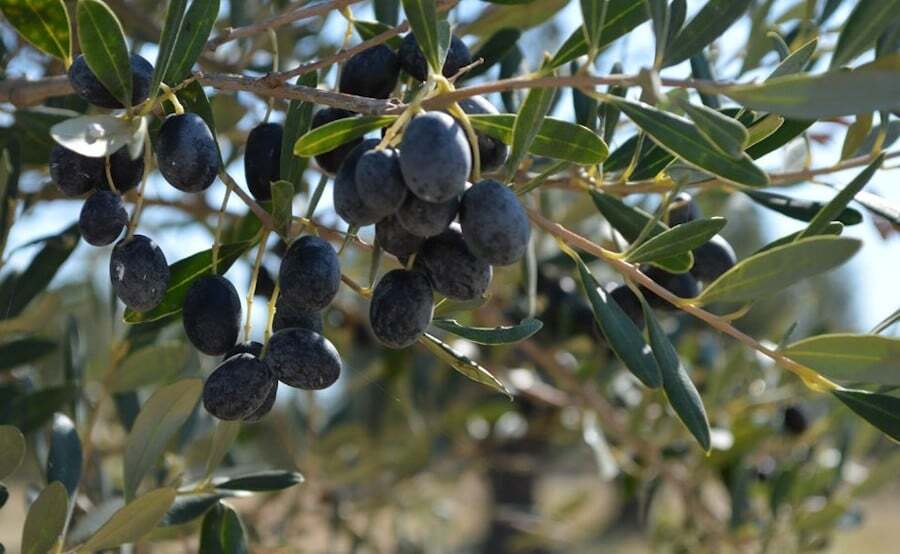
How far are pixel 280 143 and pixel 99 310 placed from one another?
1.29m

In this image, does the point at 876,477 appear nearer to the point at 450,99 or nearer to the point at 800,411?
the point at 800,411

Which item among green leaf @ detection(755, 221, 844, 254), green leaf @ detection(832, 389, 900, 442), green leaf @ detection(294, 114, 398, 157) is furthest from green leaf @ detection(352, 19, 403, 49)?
green leaf @ detection(832, 389, 900, 442)

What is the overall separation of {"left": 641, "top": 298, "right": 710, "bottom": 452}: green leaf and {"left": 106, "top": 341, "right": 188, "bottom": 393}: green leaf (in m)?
0.63

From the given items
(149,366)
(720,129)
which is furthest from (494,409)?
(720,129)

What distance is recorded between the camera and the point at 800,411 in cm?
195

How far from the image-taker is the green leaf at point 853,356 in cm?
71

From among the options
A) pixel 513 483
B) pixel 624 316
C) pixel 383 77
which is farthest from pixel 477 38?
pixel 513 483

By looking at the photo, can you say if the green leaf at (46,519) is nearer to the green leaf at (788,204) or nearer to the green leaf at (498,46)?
the green leaf at (498,46)

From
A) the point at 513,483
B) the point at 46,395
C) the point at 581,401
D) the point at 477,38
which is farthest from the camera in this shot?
the point at 513,483

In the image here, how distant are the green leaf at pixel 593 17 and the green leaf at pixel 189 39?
0.93 feet

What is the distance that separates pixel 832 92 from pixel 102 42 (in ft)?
1.55

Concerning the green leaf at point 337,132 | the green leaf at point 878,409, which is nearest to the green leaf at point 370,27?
the green leaf at point 337,132

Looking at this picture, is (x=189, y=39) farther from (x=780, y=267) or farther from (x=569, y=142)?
(x=780, y=267)

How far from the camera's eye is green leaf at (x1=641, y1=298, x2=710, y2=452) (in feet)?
2.54
